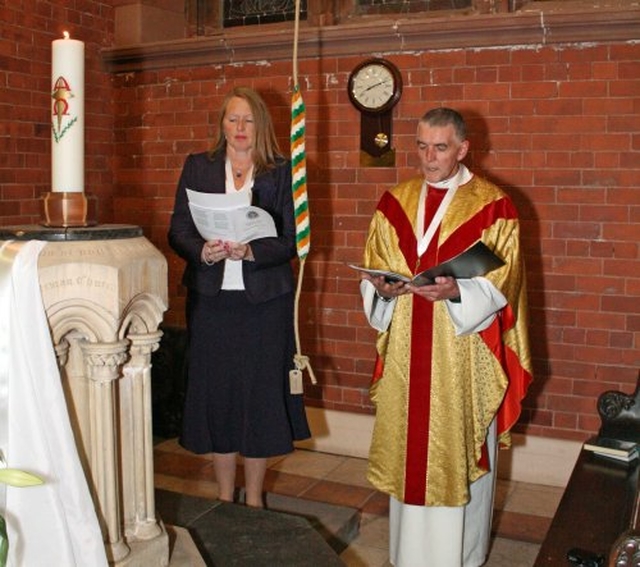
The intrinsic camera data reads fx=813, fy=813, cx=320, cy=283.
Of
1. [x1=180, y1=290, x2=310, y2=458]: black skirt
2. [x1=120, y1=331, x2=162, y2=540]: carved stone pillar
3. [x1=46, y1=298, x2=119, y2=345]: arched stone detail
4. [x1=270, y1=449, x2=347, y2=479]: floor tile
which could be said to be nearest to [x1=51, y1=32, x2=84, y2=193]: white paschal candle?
[x1=46, y1=298, x2=119, y2=345]: arched stone detail

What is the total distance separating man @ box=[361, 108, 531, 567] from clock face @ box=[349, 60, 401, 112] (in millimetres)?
1161

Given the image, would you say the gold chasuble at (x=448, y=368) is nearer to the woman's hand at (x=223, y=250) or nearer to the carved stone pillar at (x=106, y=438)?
the woman's hand at (x=223, y=250)

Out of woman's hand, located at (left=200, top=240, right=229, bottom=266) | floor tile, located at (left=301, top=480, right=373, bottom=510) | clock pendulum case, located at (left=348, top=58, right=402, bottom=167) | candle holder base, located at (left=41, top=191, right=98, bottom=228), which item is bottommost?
floor tile, located at (left=301, top=480, right=373, bottom=510)

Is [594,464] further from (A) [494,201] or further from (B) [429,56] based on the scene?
(B) [429,56]

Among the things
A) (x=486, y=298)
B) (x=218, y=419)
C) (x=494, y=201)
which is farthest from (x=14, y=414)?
(x=494, y=201)

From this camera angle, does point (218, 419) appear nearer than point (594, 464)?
No

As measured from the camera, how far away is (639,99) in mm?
3586

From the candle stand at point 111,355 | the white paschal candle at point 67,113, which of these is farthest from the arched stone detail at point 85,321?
the white paschal candle at point 67,113

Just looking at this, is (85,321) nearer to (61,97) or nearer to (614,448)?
(61,97)

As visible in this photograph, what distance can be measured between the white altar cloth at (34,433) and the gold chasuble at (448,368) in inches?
59.5

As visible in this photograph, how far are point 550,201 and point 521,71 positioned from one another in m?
0.62

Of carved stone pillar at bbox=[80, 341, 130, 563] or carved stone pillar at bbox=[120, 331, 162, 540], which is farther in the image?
carved stone pillar at bbox=[120, 331, 162, 540]

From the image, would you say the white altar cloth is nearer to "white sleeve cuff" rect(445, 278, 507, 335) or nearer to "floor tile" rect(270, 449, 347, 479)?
"white sleeve cuff" rect(445, 278, 507, 335)

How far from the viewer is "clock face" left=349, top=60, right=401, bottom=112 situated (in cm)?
398
